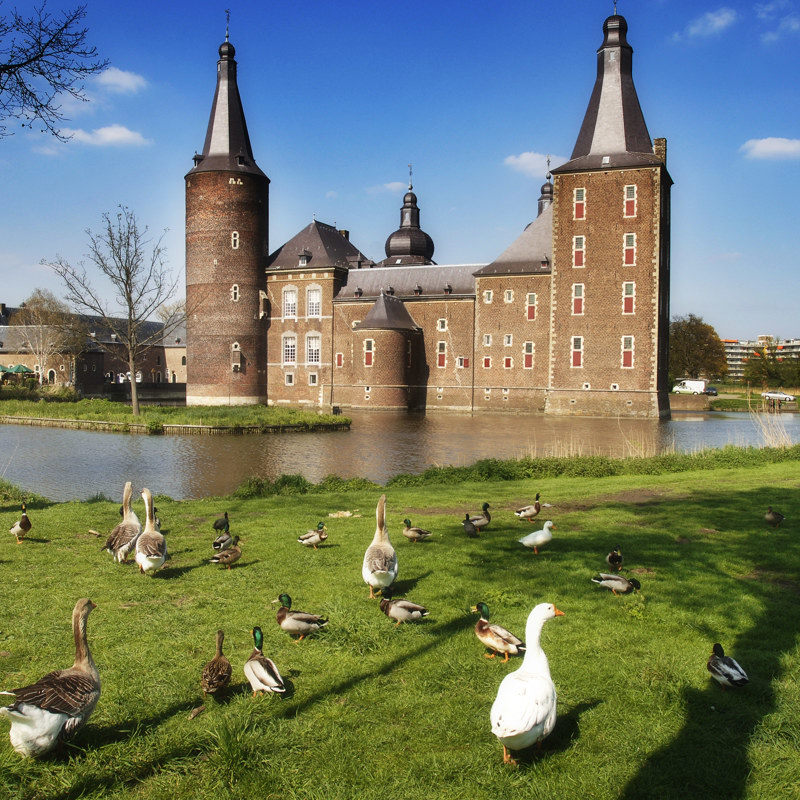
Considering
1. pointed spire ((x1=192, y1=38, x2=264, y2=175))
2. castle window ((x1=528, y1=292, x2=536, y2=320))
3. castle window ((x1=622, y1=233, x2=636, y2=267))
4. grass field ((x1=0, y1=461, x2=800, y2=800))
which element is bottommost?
grass field ((x1=0, y1=461, x2=800, y2=800))

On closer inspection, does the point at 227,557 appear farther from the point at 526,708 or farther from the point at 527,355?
the point at 527,355

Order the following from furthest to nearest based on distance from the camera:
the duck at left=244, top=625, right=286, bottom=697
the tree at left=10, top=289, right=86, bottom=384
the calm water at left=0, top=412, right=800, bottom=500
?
1. the tree at left=10, top=289, right=86, bottom=384
2. the calm water at left=0, top=412, right=800, bottom=500
3. the duck at left=244, top=625, right=286, bottom=697

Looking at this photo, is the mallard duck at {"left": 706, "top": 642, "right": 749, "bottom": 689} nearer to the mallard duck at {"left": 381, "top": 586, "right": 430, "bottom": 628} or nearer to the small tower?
the mallard duck at {"left": 381, "top": 586, "right": 430, "bottom": 628}

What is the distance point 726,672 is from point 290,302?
169ft

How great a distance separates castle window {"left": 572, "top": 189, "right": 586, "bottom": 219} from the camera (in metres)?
44.2

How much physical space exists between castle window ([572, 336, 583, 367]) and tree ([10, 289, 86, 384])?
4306 cm

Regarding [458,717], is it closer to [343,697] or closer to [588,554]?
[343,697]

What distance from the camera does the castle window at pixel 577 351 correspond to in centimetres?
4478

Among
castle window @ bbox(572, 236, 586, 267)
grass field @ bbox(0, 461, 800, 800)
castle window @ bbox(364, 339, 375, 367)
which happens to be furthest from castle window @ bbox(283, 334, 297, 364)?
grass field @ bbox(0, 461, 800, 800)

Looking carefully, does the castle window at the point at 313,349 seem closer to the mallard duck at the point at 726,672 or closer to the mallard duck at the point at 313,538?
the mallard duck at the point at 313,538

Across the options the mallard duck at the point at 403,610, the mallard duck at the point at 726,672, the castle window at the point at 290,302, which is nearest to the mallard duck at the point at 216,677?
the mallard duck at the point at 403,610

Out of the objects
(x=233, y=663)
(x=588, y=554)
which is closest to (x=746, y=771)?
(x=233, y=663)

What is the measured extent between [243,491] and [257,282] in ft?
134

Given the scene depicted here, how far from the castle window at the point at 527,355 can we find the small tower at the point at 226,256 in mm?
19399
